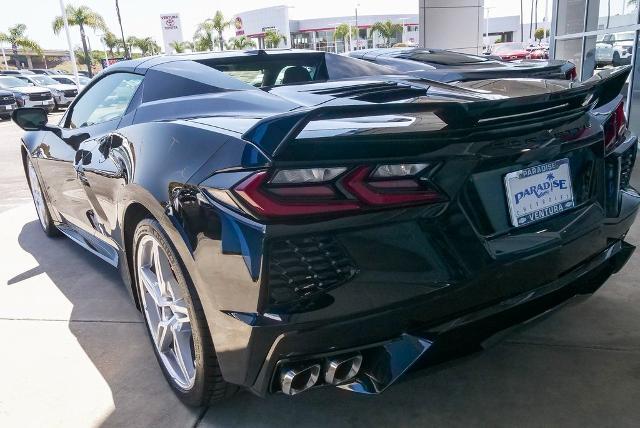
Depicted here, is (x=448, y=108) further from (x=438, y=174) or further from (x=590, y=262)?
(x=590, y=262)

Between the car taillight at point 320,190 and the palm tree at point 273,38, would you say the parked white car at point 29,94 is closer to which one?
the car taillight at point 320,190

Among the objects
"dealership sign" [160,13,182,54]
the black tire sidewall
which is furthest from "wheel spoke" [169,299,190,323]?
"dealership sign" [160,13,182,54]

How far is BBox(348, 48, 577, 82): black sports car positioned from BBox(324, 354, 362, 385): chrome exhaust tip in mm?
3382

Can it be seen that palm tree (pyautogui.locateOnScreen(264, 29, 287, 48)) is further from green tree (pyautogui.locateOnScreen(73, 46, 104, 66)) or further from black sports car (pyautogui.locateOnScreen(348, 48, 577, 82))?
black sports car (pyautogui.locateOnScreen(348, 48, 577, 82))

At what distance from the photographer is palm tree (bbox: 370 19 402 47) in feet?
228

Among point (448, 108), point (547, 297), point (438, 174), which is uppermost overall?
point (448, 108)

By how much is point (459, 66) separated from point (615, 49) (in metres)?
3.94

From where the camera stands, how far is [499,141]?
1700mm

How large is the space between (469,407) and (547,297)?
0.54 meters

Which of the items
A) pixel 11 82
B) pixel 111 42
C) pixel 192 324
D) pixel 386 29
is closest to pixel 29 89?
pixel 11 82

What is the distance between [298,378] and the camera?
1.65m

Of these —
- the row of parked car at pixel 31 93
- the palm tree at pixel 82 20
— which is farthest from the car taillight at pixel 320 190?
the palm tree at pixel 82 20

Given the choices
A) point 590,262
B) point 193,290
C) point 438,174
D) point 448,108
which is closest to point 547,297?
point 590,262

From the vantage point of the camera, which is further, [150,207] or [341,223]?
[150,207]
